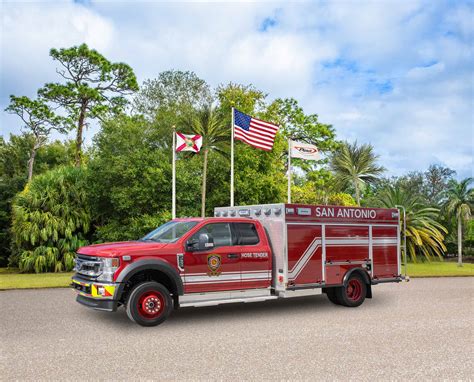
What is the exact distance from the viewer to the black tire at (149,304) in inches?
342

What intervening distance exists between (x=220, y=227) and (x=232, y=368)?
4.15 meters

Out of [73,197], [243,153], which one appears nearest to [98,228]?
[73,197]

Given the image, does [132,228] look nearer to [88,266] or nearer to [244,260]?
[88,266]

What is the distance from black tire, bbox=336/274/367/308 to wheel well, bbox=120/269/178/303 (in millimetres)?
4141

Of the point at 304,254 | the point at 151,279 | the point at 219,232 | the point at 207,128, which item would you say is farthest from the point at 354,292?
the point at 207,128

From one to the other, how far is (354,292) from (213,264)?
401 cm

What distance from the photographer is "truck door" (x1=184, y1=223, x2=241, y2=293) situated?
9.28 meters

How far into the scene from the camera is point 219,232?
392 inches

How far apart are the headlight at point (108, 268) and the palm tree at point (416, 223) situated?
24658mm

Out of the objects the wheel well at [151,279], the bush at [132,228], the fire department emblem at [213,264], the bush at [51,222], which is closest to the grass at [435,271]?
the bush at [132,228]

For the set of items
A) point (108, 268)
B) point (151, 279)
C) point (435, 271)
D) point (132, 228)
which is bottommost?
point (435, 271)

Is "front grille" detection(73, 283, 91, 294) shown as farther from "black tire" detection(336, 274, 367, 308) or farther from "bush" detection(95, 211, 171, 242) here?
"bush" detection(95, 211, 171, 242)

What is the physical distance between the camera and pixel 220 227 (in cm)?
1000

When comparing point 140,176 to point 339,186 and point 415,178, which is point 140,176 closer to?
point 339,186
